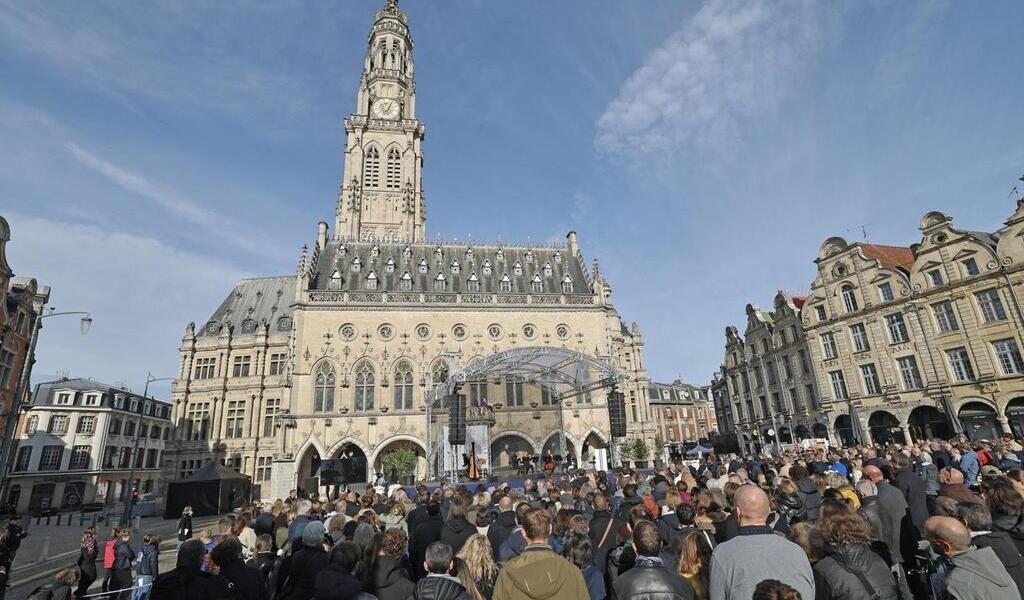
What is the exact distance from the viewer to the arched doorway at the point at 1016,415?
23.7 metres

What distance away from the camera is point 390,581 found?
446cm

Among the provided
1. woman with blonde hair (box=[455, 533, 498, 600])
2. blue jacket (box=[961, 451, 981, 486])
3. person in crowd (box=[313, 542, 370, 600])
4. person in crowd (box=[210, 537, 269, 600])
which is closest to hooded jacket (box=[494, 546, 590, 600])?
woman with blonde hair (box=[455, 533, 498, 600])

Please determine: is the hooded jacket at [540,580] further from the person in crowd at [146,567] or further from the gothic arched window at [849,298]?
the gothic arched window at [849,298]

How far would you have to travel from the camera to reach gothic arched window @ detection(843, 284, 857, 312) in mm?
30875

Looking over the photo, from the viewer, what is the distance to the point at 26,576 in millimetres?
12445

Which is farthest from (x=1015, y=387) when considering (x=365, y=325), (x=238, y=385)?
(x=238, y=385)

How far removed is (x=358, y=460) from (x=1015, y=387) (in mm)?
36720

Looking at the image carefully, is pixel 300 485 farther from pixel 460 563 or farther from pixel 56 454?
pixel 460 563

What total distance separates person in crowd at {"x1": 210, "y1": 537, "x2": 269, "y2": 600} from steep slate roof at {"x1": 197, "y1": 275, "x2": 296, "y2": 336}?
3910 cm

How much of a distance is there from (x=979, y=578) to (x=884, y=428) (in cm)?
3252

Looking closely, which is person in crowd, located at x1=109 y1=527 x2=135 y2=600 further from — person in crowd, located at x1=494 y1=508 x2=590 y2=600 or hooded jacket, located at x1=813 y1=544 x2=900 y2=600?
hooded jacket, located at x1=813 y1=544 x2=900 y2=600

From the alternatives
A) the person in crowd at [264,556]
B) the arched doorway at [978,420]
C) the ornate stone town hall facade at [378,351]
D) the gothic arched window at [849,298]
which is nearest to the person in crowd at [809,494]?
the person in crowd at [264,556]

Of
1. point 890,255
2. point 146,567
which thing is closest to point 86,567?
point 146,567

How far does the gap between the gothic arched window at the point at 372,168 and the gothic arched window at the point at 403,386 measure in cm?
2224
